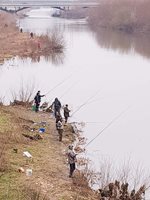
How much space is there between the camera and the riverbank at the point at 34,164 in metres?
A: 14.3

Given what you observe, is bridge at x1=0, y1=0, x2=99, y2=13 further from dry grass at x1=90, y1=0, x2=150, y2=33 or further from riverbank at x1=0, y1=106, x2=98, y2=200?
riverbank at x1=0, y1=106, x2=98, y2=200

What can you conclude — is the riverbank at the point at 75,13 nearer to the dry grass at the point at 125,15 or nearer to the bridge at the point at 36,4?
the bridge at the point at 36,4

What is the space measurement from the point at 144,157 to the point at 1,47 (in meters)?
34.6

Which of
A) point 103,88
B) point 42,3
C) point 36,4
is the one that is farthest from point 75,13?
point 103,88

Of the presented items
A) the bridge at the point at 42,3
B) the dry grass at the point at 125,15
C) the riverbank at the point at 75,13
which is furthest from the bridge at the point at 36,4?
the dry grass at the point at 125,15

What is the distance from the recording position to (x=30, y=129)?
2130 cm

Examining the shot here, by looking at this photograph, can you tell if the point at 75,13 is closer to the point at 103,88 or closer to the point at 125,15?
the point at 125,15

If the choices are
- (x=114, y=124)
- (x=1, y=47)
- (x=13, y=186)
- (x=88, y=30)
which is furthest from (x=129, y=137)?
(x=88, y=30)

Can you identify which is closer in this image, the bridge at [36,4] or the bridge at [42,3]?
the bridge at [36,4]

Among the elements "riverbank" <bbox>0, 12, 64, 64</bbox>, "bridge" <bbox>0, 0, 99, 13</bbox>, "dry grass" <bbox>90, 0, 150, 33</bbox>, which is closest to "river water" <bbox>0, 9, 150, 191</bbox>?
"riverbank" <bbox>0, 12, 64, 64</bbox>

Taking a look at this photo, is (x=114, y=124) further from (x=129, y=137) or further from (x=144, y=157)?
(x=144, y=157)

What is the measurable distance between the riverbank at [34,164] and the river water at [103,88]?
5.57 ft

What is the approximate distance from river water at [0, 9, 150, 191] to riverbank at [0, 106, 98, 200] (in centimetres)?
170

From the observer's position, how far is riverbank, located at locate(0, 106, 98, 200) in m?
14.3
